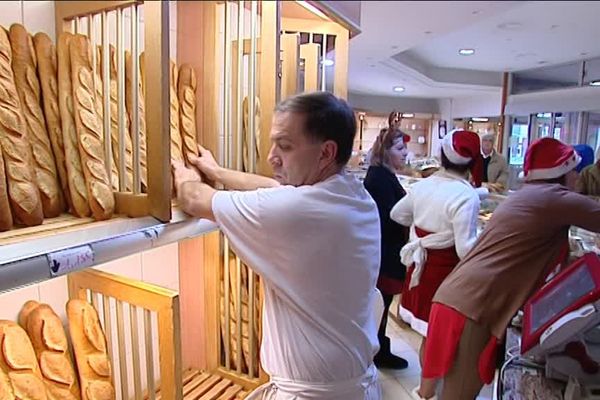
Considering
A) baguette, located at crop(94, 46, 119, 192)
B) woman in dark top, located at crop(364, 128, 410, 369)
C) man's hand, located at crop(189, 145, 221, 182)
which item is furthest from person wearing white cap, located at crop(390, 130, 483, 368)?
baguette, located at crop(94, 46, 119, 192)

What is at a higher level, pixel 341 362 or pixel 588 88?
pixel 588 88

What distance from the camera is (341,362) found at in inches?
36.4

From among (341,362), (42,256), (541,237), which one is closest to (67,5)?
(42,256)

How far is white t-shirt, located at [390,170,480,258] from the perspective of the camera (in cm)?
164

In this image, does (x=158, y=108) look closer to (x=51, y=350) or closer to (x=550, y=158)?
(x=51, y=350)

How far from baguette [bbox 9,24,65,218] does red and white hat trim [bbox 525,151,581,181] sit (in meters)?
1.00

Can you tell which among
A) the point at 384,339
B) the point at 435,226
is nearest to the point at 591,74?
the point at 435,226

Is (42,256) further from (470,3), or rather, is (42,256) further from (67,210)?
(470,3)

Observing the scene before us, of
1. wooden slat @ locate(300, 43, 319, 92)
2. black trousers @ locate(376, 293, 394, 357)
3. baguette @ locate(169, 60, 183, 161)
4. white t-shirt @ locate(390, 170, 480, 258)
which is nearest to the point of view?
baguette @ locate(169, 60, 183, 161)

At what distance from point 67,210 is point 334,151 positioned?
60cm

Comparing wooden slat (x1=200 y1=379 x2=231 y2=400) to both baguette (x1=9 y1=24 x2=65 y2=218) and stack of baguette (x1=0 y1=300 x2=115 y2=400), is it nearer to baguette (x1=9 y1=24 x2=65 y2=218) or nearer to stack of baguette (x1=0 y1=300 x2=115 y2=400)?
stack of baguette (x1=0 y1=300 x2=115 y2=400)

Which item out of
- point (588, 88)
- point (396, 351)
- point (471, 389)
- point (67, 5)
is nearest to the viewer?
point (588, 88)

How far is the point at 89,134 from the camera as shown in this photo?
3.02 feet

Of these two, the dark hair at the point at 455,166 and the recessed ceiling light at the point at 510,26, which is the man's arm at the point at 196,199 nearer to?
the recessed ceiling light at the point at 510,26
